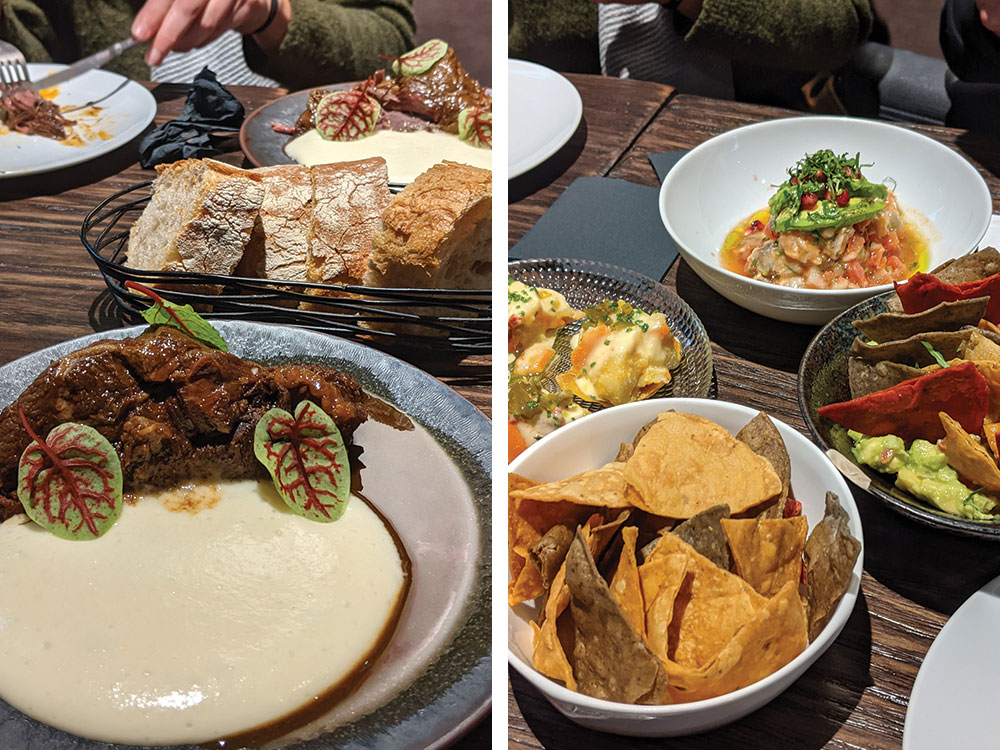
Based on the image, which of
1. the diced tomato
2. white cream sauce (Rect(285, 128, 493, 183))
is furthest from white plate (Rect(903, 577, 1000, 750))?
white cream sauce (Rect(285, 128, 493, 183))

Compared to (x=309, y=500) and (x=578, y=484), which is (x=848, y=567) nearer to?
(x=578, y=484)

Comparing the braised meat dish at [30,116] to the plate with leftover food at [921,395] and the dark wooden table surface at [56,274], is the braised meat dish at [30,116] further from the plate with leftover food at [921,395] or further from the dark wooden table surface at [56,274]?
the plate with leftover food at [921,395]

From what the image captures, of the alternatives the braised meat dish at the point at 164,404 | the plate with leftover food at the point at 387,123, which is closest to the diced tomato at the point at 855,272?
the plate with leftover food at the point at 387,123

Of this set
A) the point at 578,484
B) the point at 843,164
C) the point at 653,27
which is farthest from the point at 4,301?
the point at 653,27

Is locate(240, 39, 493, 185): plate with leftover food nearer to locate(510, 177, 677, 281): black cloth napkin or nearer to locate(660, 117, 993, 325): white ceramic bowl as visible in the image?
locate(510, 177, 677, 281): black cloth napkin

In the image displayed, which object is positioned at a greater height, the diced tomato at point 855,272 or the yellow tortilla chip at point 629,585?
the yellow tortilla chip at point 629,585

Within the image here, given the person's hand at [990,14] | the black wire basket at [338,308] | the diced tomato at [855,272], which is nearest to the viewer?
the black wire basket at [338,308]
